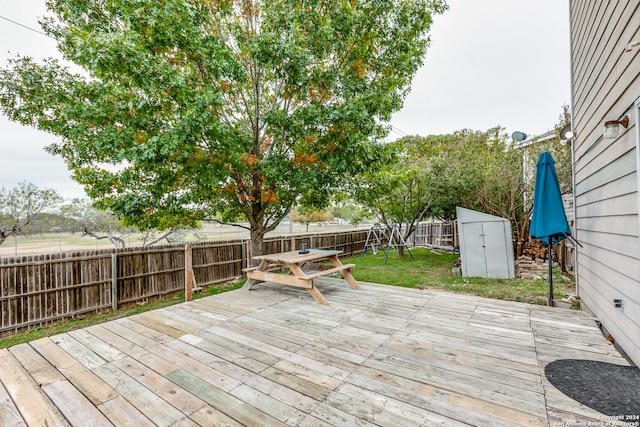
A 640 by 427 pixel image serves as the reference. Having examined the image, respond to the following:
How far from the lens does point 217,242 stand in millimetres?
6871

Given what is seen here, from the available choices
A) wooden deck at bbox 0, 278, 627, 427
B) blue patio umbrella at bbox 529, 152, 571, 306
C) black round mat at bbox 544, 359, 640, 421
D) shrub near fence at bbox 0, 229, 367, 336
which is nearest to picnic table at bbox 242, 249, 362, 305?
wooden deck at bbox 0, 278, 627, 427

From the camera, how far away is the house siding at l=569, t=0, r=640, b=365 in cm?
233

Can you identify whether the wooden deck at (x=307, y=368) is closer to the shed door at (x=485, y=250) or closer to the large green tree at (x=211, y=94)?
the large green tree at (x=211, y=94)

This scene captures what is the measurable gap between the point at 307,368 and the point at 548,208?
388 centimetres

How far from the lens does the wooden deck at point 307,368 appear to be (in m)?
1.76

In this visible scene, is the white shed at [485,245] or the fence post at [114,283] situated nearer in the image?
the fence post at [114,283]

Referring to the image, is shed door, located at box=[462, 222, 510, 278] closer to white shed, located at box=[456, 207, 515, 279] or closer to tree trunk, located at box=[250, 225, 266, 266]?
white shed, located at box=[456, 207, 515, 279]

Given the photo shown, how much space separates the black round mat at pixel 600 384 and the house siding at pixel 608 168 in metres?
0.26

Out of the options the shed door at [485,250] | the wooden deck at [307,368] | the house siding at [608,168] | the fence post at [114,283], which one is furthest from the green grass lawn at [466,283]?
the fence post at [114,283]

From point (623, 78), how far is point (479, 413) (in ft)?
10.1

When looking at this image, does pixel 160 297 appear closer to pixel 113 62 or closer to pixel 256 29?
pixel 113 62

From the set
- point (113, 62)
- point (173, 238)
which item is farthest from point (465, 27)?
point (173, 238)

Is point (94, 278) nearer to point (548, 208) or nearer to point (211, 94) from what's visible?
point (211, 94)

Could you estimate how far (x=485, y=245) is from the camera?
671 centimetres
